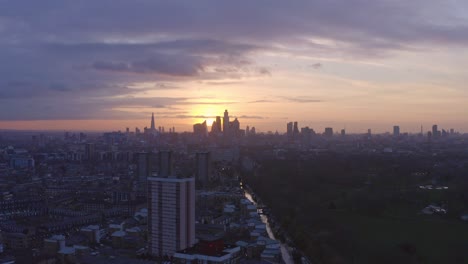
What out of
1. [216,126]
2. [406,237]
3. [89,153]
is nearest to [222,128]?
[216,126]

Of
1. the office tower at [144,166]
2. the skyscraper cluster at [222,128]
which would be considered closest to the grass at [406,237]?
the office tower at [144,166]

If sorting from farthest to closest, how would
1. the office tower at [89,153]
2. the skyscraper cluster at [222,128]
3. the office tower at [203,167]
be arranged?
1. the skyscraper cluster at [222,128]
2. the office tower at [89,153]
3. the office tower at [203,167]

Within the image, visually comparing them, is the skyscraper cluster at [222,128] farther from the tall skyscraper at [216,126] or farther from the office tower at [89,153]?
the office tower at [89,153]

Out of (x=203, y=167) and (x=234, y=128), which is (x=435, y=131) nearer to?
(x=234, y=128)

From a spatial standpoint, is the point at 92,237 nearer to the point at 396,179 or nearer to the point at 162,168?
the point at 162,168

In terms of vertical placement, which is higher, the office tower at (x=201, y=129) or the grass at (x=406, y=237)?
the office tower at (x=201, y=129)

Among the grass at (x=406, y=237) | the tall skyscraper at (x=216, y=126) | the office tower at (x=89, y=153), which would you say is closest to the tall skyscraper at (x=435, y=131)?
the tall skyscraper at (x=216, y=126)

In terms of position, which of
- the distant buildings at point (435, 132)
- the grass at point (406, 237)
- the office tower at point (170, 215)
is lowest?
the grass at point (406, 237)

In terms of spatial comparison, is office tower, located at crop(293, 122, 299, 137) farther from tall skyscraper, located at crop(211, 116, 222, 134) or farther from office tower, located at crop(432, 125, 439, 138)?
office tower, located at crop(432, 125, 439, 138)

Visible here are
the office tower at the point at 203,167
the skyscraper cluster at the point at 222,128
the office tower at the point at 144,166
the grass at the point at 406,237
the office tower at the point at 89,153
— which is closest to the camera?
the grass at the point at 406,237

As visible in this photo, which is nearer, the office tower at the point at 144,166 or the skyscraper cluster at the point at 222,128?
the office tower at the point at 144,166
